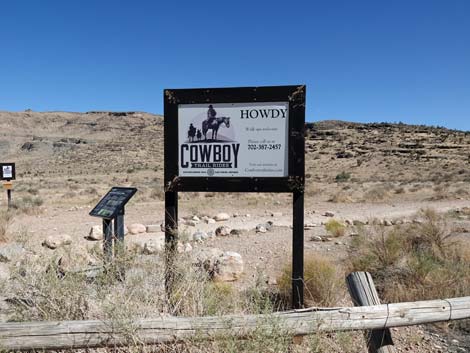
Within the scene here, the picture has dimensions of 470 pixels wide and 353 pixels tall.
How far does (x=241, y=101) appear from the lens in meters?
5.08

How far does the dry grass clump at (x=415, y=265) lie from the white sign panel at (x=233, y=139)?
233 centimetres

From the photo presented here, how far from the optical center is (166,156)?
17.4 feet

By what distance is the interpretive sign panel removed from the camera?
6133 mm

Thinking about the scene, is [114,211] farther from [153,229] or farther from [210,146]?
[153,229]

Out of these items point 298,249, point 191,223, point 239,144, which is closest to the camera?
point 298,249

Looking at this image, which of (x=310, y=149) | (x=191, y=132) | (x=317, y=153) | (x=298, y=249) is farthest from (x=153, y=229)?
(x=310, y=149)

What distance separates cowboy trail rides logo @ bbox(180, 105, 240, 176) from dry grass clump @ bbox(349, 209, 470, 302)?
9.01 feet

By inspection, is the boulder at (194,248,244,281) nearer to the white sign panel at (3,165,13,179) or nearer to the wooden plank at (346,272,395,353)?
the wooden plank at (346,272,395,353)

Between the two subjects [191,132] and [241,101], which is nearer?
[241,101]

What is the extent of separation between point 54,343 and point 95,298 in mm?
580

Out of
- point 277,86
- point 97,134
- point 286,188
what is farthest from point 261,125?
point 97,134

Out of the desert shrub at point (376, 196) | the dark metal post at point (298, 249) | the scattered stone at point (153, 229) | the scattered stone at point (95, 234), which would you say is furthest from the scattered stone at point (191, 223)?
the desert shrub at point (376, 196)

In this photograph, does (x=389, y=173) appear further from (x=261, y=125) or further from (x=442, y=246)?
(x=261, y=125)

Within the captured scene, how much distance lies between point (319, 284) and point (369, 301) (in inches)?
66.8
